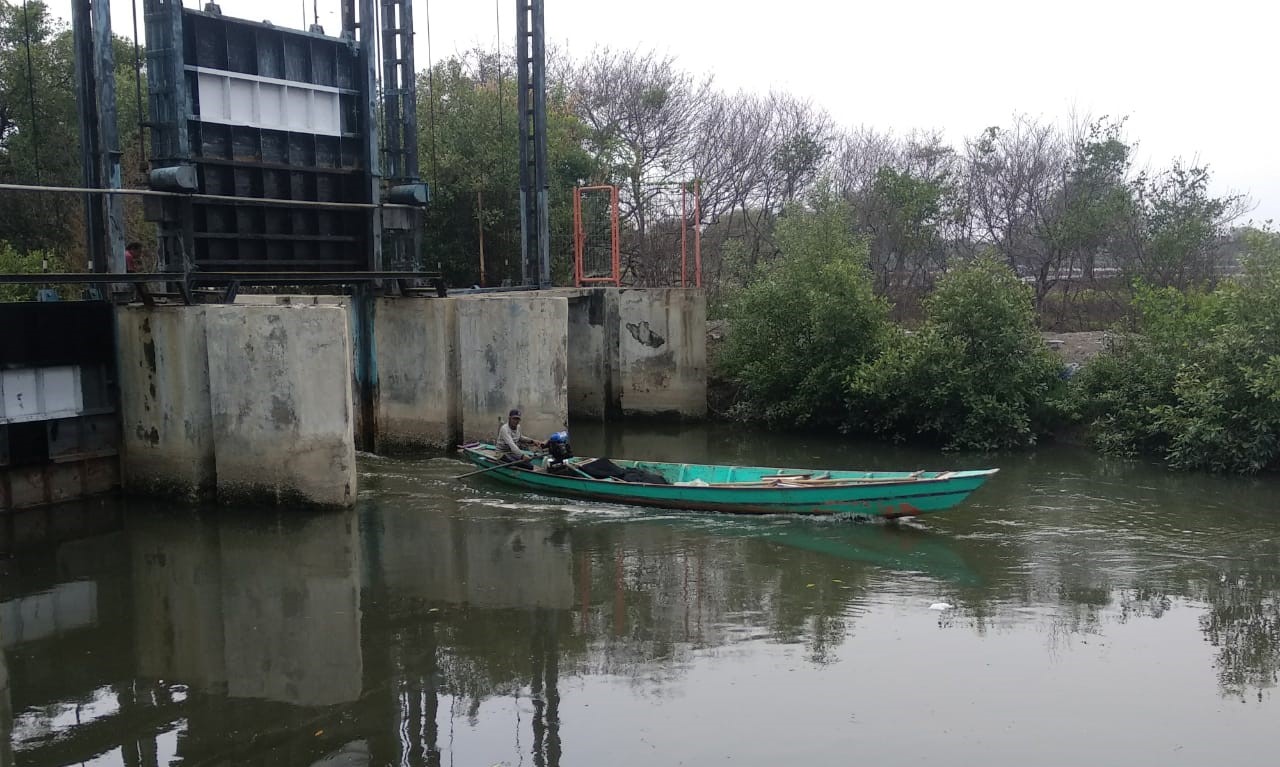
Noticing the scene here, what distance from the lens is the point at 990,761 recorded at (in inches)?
326

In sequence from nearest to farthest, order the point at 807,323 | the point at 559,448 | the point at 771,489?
the point at 771,489
the point at 559,448
the point at 807,323

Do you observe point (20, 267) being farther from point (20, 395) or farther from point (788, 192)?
point (788, 192)

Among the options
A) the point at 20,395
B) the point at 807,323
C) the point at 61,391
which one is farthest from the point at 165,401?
the point at 807,323

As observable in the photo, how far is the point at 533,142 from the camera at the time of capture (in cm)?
2548

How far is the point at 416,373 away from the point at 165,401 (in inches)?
210

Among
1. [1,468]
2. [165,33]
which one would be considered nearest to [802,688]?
[1,468]

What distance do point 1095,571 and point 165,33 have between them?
1535 cm

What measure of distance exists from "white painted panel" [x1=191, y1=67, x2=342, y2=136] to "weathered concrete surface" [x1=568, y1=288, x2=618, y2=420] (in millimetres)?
7735

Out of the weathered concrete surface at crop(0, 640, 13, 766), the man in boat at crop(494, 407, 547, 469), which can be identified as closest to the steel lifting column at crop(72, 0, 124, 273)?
the man in boat at crop(494, 407, 547, 469)

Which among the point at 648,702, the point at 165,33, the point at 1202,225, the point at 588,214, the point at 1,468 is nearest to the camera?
the point at 648,702

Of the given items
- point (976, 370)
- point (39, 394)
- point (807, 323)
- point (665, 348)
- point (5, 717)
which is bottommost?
point (5, 717)

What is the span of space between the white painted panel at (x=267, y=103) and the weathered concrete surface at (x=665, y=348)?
27.4 feet

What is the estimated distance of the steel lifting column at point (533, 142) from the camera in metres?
24.6

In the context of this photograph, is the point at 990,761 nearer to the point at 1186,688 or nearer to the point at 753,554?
the point at 1186,688
